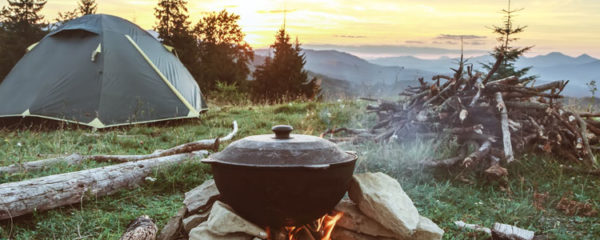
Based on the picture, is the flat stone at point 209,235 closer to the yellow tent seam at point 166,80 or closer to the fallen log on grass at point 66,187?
the fallen log on grass at point 66,187

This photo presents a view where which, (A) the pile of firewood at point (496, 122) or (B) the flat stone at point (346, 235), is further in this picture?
(A) the pile of firewood at point (496, 122)

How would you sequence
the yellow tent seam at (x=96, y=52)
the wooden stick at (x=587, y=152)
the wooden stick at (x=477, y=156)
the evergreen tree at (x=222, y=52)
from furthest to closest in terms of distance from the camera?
the evergreen tree at (x=222, y=52) → the yellow tent seam at (x=96, y=52) → the wooden stick at (x=587, y=152) → the wooden stick at (x=477, y=156)

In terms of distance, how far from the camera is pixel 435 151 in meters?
4.97

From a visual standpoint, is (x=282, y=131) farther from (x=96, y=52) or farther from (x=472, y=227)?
(x=96, y=52)

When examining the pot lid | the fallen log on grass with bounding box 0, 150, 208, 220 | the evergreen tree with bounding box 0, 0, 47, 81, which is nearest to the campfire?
the pot lid

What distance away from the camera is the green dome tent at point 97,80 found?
777 cm

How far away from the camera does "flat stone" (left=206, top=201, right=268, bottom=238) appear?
2.61 meters

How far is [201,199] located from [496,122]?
374 cm

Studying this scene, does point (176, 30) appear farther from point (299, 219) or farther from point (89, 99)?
point (299, 219)

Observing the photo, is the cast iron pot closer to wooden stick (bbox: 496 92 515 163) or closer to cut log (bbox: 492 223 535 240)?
cut log (bbox: 492 223 535 240)

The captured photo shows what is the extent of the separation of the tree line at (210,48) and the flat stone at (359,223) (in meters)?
18.2

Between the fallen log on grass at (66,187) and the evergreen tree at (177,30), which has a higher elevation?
the evergreen tree at (177,30)

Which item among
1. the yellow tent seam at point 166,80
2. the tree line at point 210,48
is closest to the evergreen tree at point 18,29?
the tree line at point 210,48

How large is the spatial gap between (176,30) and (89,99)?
1806 centimetres
